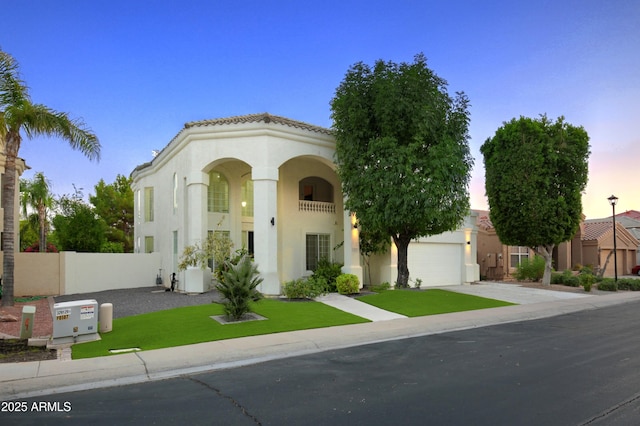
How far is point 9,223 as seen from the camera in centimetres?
1436

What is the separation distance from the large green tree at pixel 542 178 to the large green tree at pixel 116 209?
3160 centimetres

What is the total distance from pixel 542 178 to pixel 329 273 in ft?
39.2

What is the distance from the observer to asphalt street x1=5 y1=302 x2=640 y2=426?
5555 millimetres

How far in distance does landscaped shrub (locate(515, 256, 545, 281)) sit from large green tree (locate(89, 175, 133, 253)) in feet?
105

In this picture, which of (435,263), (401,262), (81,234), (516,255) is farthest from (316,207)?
(516,255)

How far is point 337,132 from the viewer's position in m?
18.5

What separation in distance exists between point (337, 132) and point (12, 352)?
13.0 m

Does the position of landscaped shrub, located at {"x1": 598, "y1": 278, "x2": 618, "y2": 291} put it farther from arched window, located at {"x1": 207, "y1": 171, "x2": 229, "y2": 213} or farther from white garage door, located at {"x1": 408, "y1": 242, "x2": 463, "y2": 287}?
arched window, located at {"x1": 207, "y1": 171, "x2": 229, "y2": 213}

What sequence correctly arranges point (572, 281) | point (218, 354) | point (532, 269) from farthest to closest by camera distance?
point (532, 269), point (572, 281), point (218, 354)

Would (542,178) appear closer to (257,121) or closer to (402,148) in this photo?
(402,148)

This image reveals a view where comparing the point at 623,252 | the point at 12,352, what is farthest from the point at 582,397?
the point at 623,252

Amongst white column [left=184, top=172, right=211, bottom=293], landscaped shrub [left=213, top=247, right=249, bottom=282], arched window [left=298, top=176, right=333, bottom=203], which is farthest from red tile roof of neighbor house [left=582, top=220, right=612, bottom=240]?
white column [left=184, top=172, right=211, bottom=293]

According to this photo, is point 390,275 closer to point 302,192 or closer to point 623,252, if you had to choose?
point 302,192

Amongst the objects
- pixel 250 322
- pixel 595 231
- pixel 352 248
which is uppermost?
pixel 595 231
